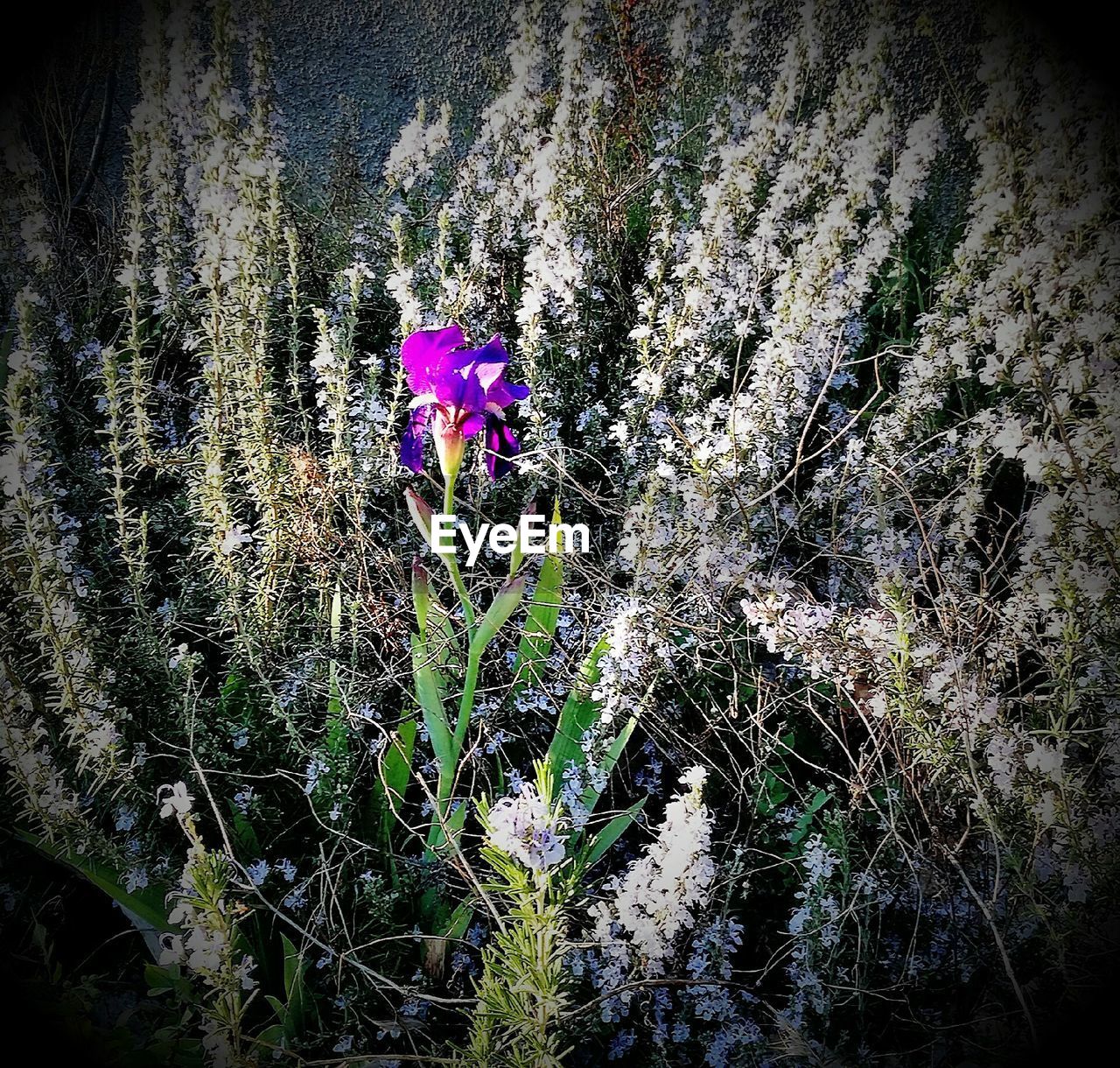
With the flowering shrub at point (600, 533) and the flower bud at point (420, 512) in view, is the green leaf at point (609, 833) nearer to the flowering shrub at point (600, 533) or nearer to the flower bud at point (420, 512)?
the flowering shrub at point (600, 533)

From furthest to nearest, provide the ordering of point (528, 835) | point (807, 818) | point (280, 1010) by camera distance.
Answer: point (807, 818), point (280, 1010), point (528, 835)

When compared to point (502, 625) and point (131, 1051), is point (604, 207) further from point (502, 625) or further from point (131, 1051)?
point (131, 1051)

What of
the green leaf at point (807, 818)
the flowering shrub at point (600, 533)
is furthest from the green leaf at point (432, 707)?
the green leaf at point (807, 818)

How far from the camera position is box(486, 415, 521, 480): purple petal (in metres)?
0.87

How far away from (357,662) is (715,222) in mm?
677

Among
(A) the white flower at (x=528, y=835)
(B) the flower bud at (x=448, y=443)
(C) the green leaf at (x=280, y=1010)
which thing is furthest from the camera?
(B) the flower bud at (x=448, y=443)

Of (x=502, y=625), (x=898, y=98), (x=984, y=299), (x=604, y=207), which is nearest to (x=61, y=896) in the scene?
(x=502, y=625)

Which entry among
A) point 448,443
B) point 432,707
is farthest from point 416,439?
point 432,707

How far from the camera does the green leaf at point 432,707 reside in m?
0.82

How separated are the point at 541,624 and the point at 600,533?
14cm

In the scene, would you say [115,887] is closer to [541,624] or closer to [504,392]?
[541,624]

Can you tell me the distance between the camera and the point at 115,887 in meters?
0.76

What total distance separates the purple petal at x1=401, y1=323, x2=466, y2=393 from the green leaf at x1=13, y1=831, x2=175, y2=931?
0.61 m

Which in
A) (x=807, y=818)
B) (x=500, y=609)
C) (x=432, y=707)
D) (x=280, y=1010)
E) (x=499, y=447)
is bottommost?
(x=280, y=1010)
